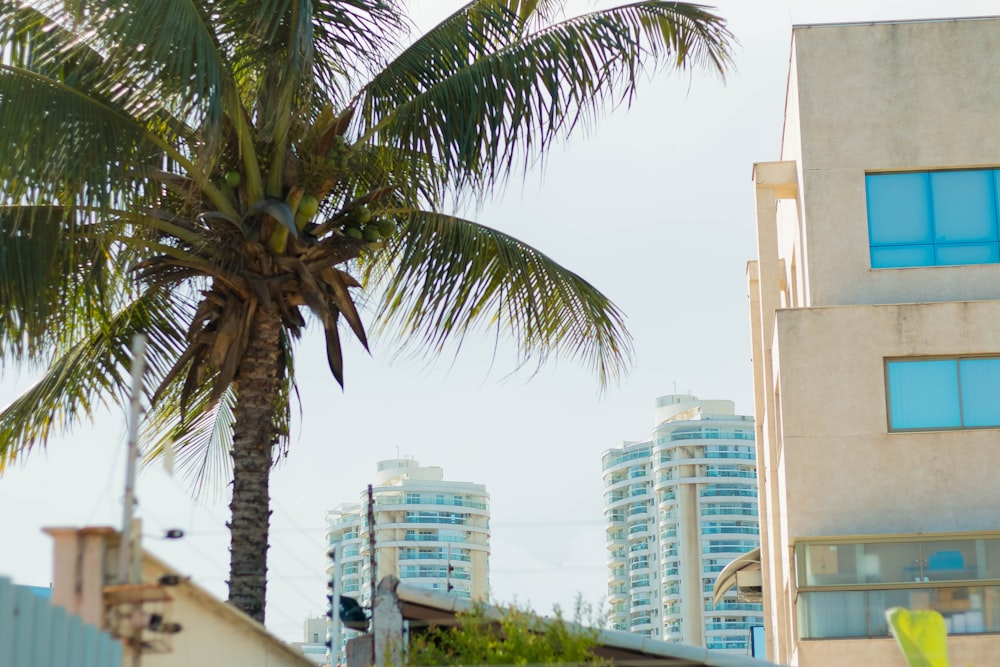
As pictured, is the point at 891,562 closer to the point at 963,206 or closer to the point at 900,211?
the point at 900,211

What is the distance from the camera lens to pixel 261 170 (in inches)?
Result: 596

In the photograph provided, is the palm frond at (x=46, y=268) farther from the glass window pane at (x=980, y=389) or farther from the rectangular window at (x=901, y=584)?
the glass window pane at (x=980, y=389)

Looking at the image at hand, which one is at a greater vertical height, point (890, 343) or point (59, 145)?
point (59, 145)

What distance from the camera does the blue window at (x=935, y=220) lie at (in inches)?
959

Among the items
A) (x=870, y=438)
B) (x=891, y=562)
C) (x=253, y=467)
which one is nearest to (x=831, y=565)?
(x=891, y=562)

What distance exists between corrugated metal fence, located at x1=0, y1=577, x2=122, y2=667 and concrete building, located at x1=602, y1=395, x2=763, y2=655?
15078cm

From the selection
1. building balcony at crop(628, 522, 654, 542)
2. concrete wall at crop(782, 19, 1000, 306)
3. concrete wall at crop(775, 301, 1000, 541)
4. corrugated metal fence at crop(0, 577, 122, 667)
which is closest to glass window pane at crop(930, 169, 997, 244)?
concrete wall at crop(782, 19, 1000, 306)

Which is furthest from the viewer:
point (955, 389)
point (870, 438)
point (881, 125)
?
point (881, 125)

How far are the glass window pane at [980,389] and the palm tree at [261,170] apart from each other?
29.0 ft

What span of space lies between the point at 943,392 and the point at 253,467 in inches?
486

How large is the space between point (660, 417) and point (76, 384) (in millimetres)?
155073

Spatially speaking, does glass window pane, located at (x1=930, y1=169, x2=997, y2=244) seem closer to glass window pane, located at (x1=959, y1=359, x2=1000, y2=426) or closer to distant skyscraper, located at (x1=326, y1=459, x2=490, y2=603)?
glass window pane, located at (x1=959, y1=359, x2=1000, y2=426)

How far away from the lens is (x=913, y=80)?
81.7ft

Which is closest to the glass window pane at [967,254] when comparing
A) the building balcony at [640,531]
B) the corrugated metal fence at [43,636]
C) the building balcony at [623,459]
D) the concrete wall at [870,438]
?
the concrete wall at [870,438]
